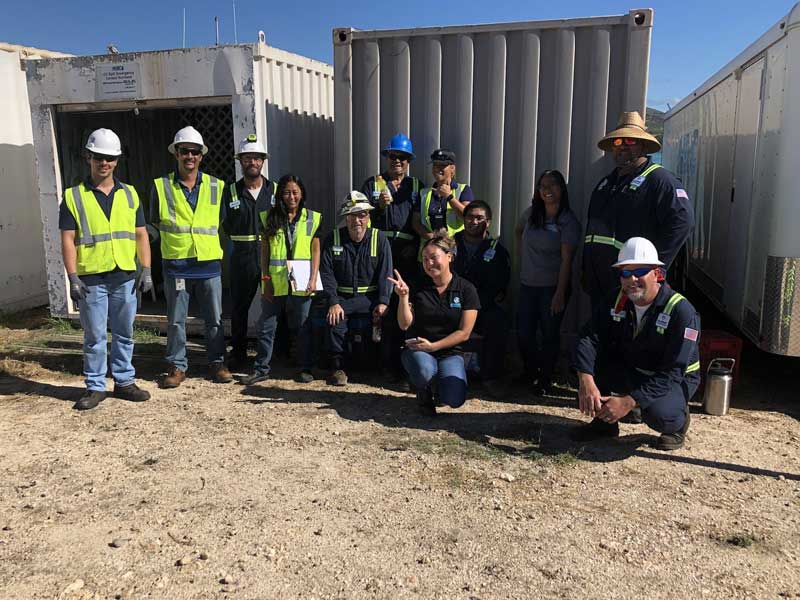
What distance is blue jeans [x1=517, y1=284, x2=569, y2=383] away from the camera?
187 inches

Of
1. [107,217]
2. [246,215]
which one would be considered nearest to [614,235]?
[246,215]

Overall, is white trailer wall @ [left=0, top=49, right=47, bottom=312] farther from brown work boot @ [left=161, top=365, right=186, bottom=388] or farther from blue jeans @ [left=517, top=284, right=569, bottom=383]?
blue jeans @ [left=517, top=284, right=569, bottom=383]

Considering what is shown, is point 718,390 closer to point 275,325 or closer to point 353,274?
point 353,274

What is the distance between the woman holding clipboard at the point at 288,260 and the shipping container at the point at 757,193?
125 inches

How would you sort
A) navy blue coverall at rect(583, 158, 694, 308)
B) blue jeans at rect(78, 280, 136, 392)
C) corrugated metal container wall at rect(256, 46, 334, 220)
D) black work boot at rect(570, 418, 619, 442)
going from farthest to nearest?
corrugated metal container wall at rect(256, 46, 334, 220), blue jeans at rect(78, 280, 136, 392), navy blue coverall at rect(583, 158, 694, 308), black work boot at rect(570, 418, 619, 442)

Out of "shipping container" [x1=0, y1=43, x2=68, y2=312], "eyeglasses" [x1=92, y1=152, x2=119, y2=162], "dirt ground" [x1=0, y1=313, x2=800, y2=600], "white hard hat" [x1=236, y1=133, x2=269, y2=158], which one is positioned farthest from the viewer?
"shipping container" [x1=0, y1=43, x2=68, y2=312]

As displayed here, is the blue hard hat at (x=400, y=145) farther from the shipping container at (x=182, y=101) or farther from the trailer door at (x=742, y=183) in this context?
the trailer door at (x=742, y=183)

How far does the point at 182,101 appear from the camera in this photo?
6.04 m

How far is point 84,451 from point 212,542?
1467 mm

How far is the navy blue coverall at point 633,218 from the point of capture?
13.4ft

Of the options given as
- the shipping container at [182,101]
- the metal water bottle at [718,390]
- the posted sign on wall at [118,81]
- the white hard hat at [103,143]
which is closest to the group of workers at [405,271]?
the white hard hat at [103,143]

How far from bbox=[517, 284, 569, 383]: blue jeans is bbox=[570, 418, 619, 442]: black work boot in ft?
2.84

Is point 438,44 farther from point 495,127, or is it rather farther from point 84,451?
point 84,451

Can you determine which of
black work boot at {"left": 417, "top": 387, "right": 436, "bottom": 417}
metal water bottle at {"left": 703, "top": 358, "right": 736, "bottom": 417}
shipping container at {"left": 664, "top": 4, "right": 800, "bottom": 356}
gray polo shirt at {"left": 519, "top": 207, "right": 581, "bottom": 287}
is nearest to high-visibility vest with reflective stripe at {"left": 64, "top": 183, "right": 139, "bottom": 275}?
black work boot at {"left": 417, "top": 387, "right": 436, "bottom": 417}
